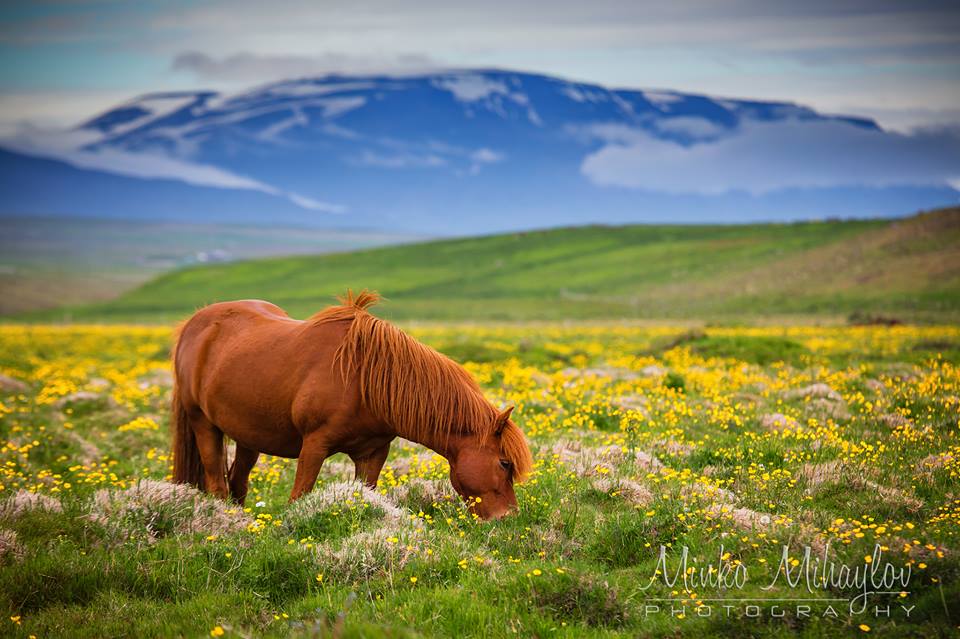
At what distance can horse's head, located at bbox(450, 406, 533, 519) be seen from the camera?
316 inches

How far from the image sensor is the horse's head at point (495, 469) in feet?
26.3

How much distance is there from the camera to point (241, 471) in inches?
386

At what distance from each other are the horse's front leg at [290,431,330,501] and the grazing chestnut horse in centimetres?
1

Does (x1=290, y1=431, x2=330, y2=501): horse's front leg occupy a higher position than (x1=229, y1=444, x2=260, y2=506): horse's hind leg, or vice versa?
(x1=290, y1=431, x2=330, y2=501): horse's front leg

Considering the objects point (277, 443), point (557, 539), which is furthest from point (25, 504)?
point (557, 539)

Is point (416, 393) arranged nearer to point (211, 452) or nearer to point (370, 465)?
point (370, 465)

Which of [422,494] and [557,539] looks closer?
[557,539]

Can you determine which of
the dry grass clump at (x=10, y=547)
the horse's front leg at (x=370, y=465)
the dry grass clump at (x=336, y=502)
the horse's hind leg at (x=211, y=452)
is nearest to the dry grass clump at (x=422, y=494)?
the horse's front leg at (x=370, y=465)

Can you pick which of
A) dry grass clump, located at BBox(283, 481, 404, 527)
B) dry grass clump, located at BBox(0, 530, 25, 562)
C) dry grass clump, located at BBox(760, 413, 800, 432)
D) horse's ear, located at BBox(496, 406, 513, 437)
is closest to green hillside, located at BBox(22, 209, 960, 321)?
dry grass clump, located at BBox(760, 413, 800, 432)

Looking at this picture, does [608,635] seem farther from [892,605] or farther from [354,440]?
[354,440]

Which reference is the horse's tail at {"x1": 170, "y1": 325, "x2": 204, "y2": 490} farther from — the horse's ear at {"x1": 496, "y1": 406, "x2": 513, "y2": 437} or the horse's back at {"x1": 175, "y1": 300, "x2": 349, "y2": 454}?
the horse's ear at {"x1": 496, "y1": 406, "x2": 513, "y2": 437}

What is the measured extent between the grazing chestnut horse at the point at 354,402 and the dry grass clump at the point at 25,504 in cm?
185

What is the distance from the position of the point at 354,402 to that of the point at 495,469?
164 centimetres

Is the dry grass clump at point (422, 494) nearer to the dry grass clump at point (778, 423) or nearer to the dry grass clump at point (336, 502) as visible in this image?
the dry grass clump at point (336, 502)
